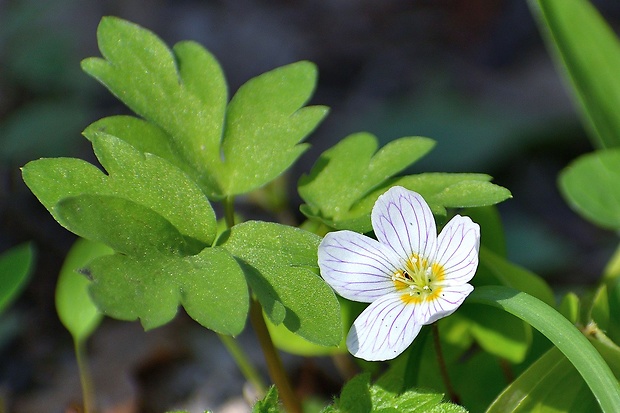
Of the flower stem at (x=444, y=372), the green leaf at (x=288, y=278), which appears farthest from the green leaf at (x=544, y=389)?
the green leaf at (x=288, y=278)

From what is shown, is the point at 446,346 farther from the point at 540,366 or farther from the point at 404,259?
the point at 404,259

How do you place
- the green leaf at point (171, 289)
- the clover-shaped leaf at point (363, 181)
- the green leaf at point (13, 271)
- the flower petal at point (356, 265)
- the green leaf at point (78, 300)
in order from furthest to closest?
the green leaf at point (78, 300)
the green leaf at point (13, 271)
the clover-shaped leaf at point (363, 181)
the flower petal at point (356, 265)
the green leaf at point (171, 289)

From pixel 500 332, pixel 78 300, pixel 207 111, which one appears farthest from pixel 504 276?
pixel 78 300

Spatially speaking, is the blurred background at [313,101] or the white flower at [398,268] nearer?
the white flower at [398,268]

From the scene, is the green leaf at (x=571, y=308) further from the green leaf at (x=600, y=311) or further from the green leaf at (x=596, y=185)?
the green leaf at (x=596, y=185)

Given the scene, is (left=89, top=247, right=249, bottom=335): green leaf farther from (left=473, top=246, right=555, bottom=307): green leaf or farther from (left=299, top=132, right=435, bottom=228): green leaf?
(left=473, top=246, right=555, bottom=307): green leaf
